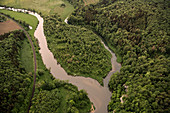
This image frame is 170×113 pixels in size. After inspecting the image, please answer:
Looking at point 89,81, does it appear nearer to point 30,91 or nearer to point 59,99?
point 59,99

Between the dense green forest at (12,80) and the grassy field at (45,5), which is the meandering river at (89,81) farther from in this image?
the grassy field at (45,5)

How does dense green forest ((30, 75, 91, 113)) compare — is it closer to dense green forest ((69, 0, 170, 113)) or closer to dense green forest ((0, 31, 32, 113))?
dense green forest ((0, 31, 32, 113))

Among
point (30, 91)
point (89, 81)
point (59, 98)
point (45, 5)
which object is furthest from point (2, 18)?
point (89, 81)

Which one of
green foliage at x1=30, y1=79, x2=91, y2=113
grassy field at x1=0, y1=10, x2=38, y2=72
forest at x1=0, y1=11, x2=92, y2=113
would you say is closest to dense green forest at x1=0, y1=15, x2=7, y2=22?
grassy field at x1=0, y1=10, x2=38, y2=72

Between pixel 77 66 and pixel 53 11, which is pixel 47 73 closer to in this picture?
pixel 77 66

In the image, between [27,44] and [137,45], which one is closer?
[137,45]

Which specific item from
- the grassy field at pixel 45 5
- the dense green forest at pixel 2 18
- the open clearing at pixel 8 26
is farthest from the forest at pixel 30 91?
the grassy field at pixel 45 5
